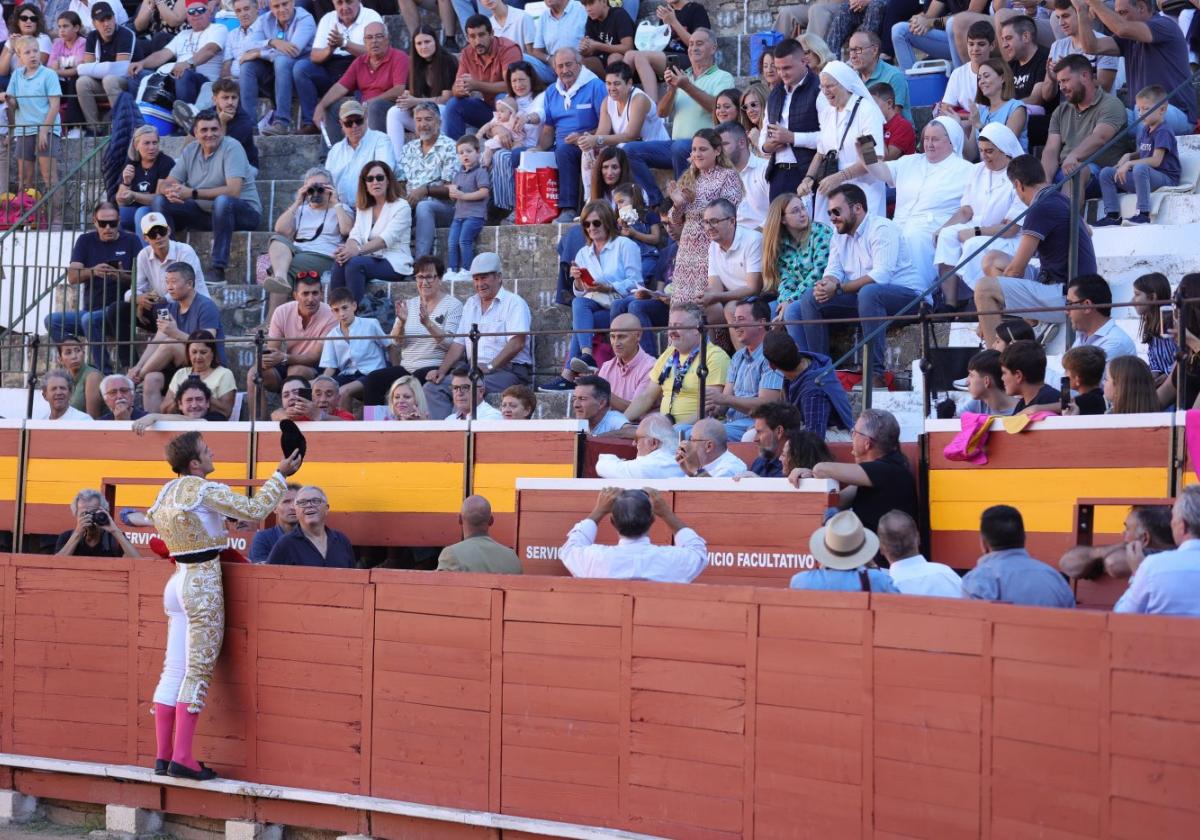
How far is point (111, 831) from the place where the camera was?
9.88 metres

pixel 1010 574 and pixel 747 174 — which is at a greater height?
pixel 747 174

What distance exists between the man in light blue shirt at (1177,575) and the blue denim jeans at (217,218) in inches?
374

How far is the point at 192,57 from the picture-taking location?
16.6 metres

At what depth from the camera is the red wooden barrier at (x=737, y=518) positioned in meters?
8.70

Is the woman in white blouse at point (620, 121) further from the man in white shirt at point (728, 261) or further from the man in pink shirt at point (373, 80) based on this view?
the man in pink shirt at point (373, 80)

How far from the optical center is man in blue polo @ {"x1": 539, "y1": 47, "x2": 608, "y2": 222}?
45.1ft

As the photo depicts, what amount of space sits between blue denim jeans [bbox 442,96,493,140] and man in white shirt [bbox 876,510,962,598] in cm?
790

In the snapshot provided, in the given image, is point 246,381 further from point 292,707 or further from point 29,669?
point 292,707

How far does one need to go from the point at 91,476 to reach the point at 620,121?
14.7 ft

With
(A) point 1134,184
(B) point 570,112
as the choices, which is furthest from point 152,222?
(A) point 1134,184

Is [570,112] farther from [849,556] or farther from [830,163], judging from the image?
[849,556]

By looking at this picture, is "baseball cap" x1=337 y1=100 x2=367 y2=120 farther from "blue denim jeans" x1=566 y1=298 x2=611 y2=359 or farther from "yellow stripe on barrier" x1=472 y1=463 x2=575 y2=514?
"yellow stripe on barrier" x1=472 y1=463 x2=575 y2=514

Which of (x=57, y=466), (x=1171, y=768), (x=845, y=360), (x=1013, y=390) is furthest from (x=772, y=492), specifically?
(x=57, y=466)

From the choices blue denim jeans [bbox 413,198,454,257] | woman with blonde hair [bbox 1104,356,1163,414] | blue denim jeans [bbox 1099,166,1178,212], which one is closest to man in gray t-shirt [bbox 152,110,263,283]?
blue denim jeans [bbox 413,198,454,257]
